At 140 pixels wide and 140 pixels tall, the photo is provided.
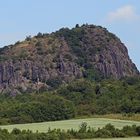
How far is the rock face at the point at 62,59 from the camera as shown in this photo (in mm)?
162500

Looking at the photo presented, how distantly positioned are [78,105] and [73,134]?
4358cm

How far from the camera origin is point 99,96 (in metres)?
115

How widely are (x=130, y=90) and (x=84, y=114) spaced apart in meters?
13.4

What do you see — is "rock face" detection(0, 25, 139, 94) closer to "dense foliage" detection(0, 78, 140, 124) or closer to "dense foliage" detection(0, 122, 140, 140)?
"dense foliage" detection(0, 78, 140, 124)

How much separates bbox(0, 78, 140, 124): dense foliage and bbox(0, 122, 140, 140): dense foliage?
90.0 feet

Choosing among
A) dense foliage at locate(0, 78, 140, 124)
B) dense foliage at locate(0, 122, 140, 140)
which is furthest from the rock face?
dense foliage at locate(0, 122, 140, 140)

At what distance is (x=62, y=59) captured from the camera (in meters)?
169

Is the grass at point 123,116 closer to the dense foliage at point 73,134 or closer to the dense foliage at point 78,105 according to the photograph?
the dense foliage at point 78,105

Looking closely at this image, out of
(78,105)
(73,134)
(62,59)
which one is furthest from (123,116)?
(62,59)

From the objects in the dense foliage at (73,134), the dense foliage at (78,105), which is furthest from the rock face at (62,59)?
the dense foliage at (73,134)

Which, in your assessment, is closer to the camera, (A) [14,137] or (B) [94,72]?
(A) [14,137]

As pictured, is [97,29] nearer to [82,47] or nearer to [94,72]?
[82,47]

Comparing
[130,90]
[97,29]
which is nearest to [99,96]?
[130,90]

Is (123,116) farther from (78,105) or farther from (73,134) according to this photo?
(73,134)
